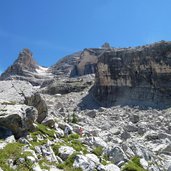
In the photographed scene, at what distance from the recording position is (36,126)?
21.2m

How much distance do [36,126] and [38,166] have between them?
5.98 metres

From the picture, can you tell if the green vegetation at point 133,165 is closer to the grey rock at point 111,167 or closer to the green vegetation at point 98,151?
the grey rock at point 111,167

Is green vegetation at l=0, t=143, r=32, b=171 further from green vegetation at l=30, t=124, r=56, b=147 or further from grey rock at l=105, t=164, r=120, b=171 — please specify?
grey rock at l=105, t=164, r=120, b=171

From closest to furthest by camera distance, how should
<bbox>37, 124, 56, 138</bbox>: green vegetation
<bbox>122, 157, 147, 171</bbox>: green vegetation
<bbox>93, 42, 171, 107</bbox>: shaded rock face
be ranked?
<bbox>122, 157, 147, 171</bbox>: green vegetation < <bbox>37, 124, 56, 138</bbox>: green vegetation < <bbox>93, 42, 171, 107</bbox>: shaded rock face

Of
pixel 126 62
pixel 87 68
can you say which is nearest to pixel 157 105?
pixel 126 62

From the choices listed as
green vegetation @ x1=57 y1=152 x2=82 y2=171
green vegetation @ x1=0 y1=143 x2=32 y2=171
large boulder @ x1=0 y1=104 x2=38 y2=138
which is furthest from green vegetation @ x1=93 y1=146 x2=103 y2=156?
green vegetation @ x1=0 y1=143 x2=32 y2=171

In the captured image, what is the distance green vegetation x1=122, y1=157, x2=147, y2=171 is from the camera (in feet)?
57.4

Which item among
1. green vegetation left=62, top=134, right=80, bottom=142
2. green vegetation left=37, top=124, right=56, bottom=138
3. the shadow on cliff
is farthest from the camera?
the shadow on cliff

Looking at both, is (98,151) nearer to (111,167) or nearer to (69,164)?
(111,167)

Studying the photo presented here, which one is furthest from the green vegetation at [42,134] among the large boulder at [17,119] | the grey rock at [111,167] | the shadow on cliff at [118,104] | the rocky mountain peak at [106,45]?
the rocky mountain peak at [106,45]

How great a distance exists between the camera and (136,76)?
7306cm

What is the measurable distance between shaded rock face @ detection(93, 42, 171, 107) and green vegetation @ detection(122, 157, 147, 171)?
46.0 meters

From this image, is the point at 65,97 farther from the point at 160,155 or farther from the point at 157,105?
the point at 160,155

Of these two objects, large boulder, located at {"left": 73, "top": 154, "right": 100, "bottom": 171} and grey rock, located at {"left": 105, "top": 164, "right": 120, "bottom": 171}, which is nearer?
large boulder, located at {"left": 73, "top": 154, "right": 100, "bottom": 171}
